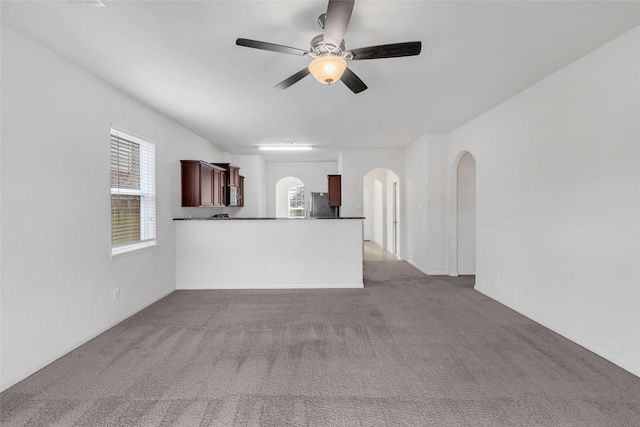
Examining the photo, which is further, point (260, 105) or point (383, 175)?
point (383, 175)

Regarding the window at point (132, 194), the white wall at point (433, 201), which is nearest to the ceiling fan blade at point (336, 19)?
the window at point (132, 194)

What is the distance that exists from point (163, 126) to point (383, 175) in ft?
22.2

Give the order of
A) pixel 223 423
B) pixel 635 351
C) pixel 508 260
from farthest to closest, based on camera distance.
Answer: pixel 508 260
pixel 635 351
pixel 223 423

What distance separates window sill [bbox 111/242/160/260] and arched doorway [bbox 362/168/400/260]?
4.57m

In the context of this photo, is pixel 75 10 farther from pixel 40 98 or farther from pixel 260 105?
pixel 260 105

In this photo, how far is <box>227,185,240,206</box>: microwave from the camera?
6268 millimetres

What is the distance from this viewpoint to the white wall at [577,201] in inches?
92.8

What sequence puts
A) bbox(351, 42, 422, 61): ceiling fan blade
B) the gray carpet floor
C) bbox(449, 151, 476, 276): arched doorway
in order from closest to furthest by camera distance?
the gray carpet floor
bbox(351, 42, 422, 61): ceiling fan blade
bbox(449, 151, 476, 276): arched doorway

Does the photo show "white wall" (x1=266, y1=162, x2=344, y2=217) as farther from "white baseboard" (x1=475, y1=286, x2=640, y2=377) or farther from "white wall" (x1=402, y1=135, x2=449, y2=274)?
"white baseboard" (x1=475, y1=286, x2=640, y2=377)

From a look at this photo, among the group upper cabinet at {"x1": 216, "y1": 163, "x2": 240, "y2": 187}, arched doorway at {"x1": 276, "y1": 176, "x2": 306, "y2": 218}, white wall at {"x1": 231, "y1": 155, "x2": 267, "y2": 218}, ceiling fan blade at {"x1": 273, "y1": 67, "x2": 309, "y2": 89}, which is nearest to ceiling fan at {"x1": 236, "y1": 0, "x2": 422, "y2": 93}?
ceiling fan blade at {"x1": 273, "y1": 67, "x2": 309, "y2": 89}

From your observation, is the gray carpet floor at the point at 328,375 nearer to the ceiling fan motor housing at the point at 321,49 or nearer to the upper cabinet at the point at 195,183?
the upper cabinet at the point at 195,183

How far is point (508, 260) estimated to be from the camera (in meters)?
3.82

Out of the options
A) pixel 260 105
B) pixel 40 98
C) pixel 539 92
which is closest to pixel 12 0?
pixel 40 98

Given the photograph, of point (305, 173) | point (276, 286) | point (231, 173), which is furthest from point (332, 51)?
point (305, 173)
